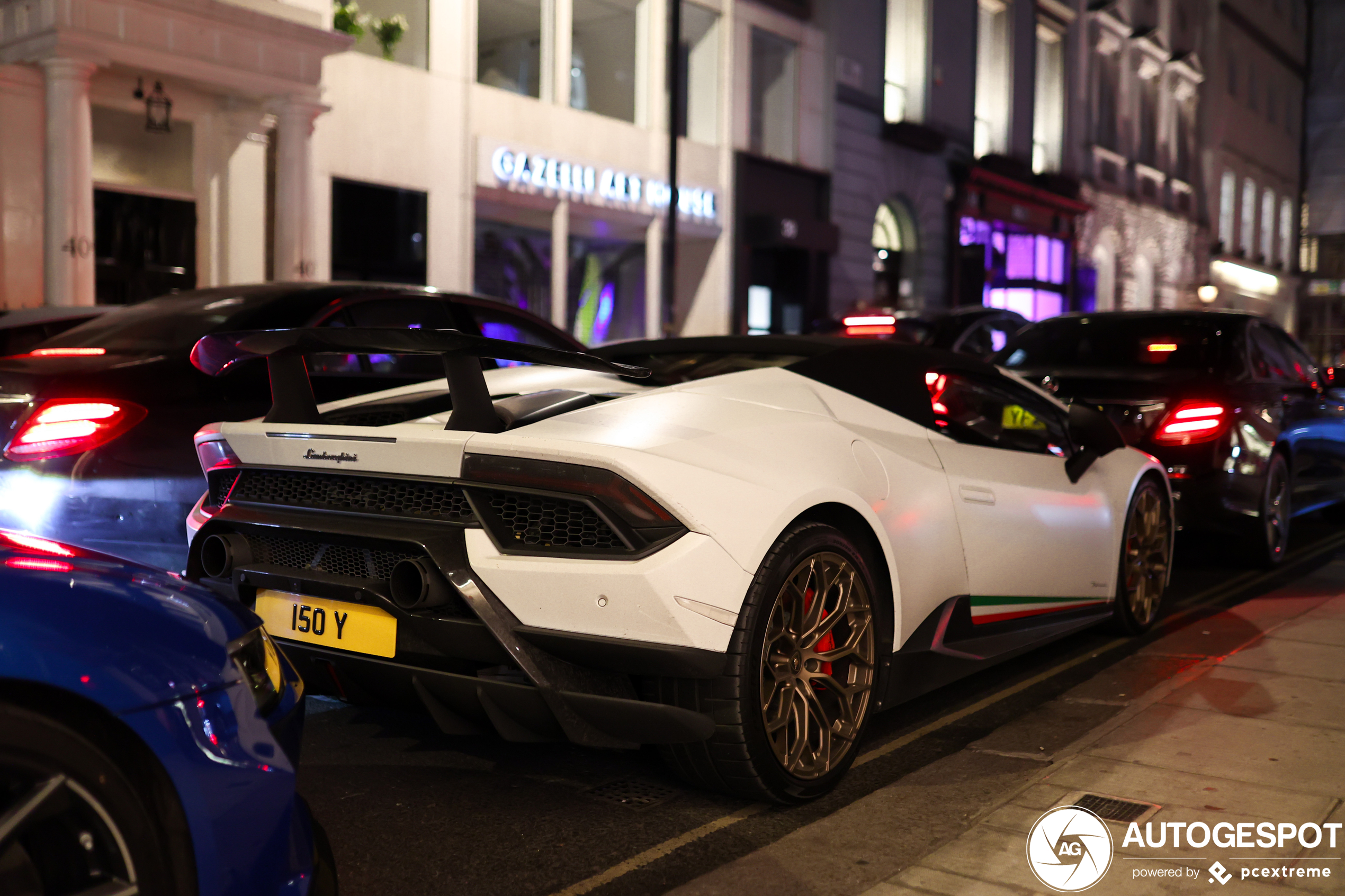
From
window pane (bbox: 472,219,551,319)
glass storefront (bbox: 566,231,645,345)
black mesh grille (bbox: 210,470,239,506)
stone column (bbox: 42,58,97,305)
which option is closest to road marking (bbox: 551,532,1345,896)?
black mesh grille (bbox: 210,470,239,506)

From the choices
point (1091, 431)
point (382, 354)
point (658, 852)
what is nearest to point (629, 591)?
point (658, 852)

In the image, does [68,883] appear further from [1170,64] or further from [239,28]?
[1170,64]

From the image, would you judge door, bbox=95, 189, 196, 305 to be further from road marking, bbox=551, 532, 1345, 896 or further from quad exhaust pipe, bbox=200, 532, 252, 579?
road marking, bbox=551, 532, 1345, 896

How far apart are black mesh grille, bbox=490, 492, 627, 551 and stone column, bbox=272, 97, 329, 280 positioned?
10.7m

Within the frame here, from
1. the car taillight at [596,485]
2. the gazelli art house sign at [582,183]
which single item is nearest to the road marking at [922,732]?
the car taillight at [596,485]

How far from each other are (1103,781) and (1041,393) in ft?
6.38

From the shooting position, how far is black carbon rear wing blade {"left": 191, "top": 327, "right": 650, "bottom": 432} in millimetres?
3047

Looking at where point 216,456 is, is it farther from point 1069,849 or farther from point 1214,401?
point 1214,401

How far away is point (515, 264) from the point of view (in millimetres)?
16578

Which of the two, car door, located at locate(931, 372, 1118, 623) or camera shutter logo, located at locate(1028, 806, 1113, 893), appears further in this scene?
car door, located at locate(931, 372, 1118, 623)

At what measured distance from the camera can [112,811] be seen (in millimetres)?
1836

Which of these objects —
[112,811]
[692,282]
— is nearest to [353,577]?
[112,811]

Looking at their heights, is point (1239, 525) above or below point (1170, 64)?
below

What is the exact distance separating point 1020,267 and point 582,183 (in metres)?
14.7
